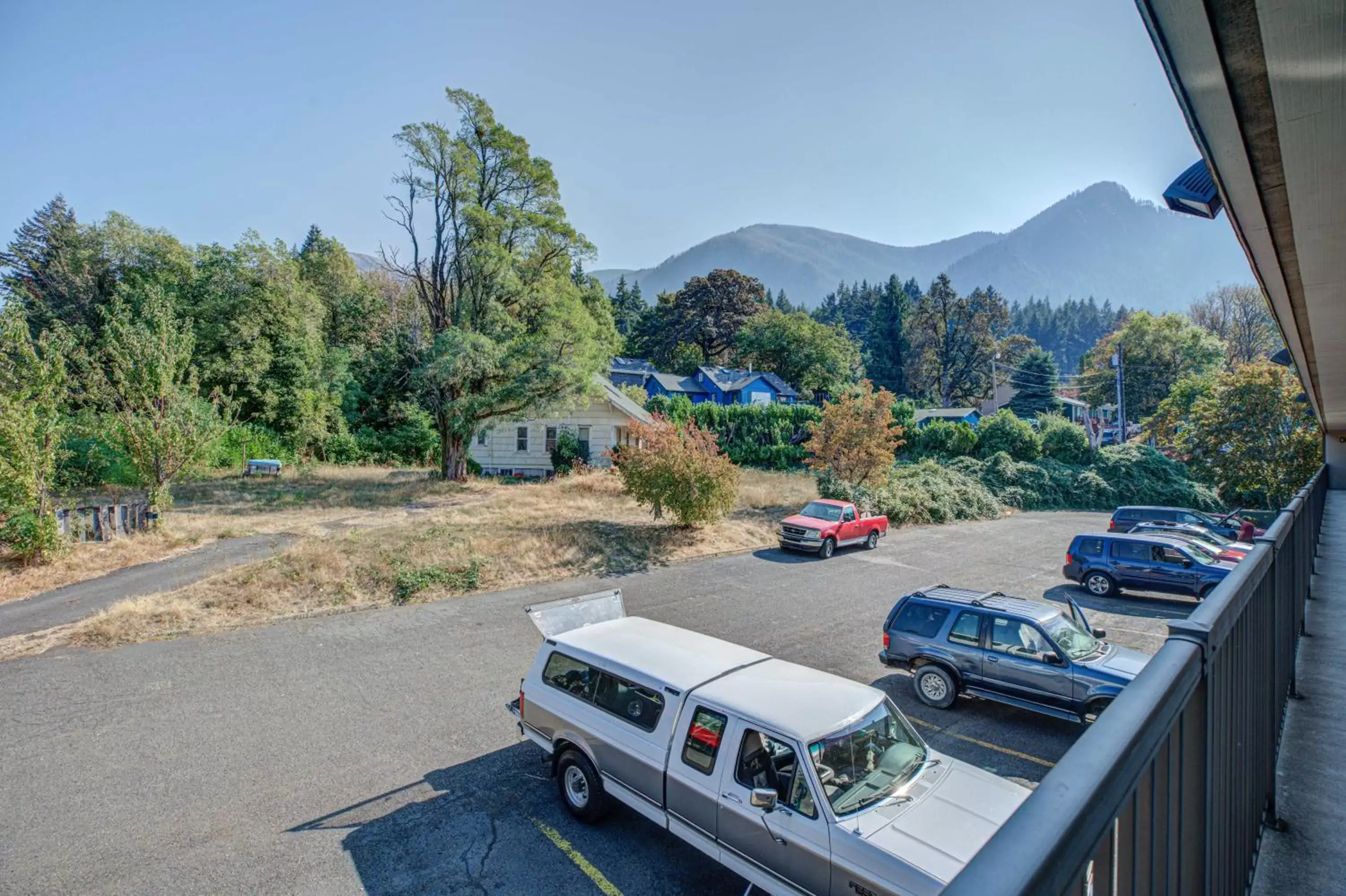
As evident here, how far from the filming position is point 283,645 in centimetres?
1157

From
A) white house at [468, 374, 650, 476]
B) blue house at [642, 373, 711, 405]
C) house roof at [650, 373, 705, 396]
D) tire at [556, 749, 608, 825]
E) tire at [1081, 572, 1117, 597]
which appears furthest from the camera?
house roof at [650, 373, 705, 396]

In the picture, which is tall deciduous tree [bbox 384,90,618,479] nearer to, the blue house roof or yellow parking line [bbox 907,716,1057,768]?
yellow parking line [bbox 907,716,1057,768]

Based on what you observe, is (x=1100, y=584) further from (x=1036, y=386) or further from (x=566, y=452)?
(x=1036, y=386)

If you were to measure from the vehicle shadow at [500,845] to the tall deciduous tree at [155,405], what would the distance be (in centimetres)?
1694

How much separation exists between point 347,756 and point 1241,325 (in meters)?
78.5

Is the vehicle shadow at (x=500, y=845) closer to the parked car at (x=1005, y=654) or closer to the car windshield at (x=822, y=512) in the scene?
the parked car at (x=1005, y=654)

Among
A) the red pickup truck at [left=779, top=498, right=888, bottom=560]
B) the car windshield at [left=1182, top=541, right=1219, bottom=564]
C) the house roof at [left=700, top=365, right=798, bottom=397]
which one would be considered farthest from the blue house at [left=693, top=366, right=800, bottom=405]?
the car windshield at [left=1182, top=541, right=1219, bottom=564]

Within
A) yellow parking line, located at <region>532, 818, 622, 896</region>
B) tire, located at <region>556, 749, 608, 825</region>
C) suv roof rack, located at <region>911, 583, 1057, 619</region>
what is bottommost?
yellow parking line, located at <region>532, 818, 622, 896</region>

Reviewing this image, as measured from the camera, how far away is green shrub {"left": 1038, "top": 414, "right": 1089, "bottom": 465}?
37781 millimetres

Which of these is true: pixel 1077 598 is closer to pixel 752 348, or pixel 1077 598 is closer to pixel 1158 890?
pixel 1158 890

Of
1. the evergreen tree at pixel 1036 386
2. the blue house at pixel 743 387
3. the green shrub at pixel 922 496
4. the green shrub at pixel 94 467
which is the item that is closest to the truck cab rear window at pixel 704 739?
the green shrub at pixel 922 496

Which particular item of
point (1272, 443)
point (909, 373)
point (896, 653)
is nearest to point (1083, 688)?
point (896, 653)

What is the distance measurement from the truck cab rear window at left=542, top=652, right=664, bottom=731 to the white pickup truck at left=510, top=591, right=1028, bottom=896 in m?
0.02

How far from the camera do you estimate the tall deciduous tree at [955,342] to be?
69812 mm
